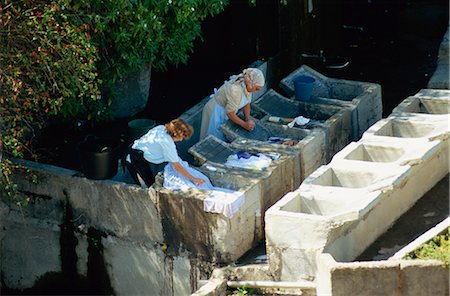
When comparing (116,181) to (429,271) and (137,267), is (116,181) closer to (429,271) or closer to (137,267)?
(137,267)

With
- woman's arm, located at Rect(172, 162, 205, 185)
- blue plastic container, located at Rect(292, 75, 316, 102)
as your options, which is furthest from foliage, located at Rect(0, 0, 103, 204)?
blue plastic container, located at Rect(292, 75, 316, 102)

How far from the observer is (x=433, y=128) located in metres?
12.8

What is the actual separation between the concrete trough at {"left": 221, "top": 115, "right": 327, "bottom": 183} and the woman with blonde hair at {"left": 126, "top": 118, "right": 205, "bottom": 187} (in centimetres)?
117

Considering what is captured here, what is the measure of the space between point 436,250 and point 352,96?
4.89 meters

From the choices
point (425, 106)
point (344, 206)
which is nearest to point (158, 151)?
point (344, 206)

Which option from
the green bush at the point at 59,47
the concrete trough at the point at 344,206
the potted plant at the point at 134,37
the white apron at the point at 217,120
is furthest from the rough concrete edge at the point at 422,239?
the potted plant at the point at 134,37

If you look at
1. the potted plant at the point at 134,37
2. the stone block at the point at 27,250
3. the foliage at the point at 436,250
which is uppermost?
the potted plant at the point at 134,37

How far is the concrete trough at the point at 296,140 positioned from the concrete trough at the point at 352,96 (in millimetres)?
902

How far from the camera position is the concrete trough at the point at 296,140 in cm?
1277

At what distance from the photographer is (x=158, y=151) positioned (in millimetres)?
12164

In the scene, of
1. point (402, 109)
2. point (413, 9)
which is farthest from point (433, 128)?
point (413, 9)

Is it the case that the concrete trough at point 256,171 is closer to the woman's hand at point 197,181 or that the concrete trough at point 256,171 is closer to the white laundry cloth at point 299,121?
the woman's hand at point 197,181

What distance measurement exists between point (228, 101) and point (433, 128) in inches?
97.3

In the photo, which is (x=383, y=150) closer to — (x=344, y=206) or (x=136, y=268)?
(x=344, y=206)
